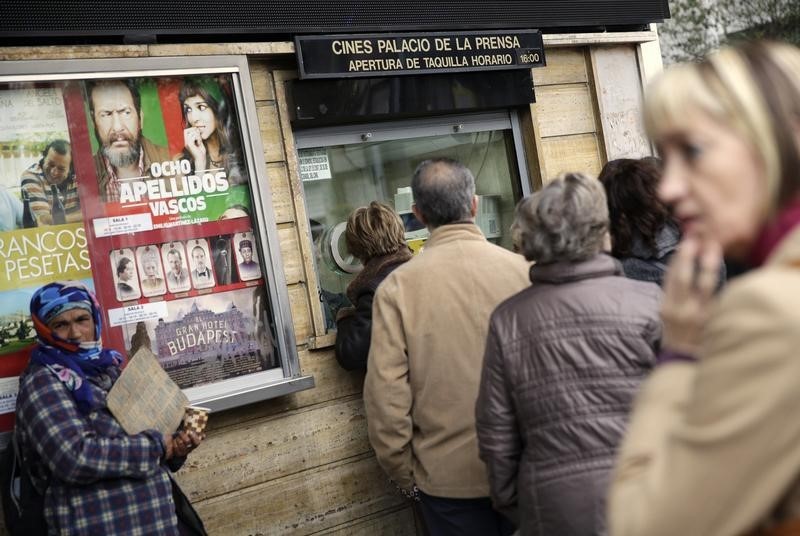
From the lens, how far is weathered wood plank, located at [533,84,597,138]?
19.6ft

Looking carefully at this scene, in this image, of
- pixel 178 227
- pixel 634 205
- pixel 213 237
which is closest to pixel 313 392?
pixel 213 237

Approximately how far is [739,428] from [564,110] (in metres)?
5.15

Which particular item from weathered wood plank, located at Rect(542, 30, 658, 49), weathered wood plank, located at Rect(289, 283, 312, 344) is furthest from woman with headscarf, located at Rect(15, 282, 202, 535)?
weathered wood plank, located at Rect(542, 30, 658, 49)

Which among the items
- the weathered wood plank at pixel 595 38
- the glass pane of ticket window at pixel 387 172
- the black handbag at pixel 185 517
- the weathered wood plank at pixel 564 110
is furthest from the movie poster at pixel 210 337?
the weathered wood plank at pixel 595 38

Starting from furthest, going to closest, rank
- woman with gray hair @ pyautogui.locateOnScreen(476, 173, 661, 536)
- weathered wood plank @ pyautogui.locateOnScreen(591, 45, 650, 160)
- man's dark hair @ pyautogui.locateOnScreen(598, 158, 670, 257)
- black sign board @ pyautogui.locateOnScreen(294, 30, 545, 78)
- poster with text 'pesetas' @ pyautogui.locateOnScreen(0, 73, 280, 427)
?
weathered wood plank @ pyautogui.locateOnScreen(591, 45, 650, 160)
black sign board @ pyautogui.locateOnScreen(294, 30, 545, 78)
poster with text 'pesetas' @ pyautogui.locateOnScreen(0, 73, 280, 427)
man's dark hair @ pyautogui.locateOnScreen(598, 158, 670, 257)
woman with gray hair @ pyautogui.locateOnScreen(476, 173, 661, 536)

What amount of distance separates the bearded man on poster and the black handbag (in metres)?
1.45

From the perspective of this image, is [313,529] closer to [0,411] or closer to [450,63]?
[0,411]

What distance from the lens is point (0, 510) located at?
4.00 meters

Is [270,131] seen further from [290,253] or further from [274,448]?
[274,448]

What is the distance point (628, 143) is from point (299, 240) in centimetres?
246

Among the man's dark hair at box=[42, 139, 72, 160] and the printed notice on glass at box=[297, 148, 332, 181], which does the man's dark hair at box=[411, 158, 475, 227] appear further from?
the man's dark hair at box=[42, 139, 72, 160]

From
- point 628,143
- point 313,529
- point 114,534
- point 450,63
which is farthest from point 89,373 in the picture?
point 628,143

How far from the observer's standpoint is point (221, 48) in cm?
476

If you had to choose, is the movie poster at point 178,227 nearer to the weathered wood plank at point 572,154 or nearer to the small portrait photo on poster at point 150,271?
the small portrait photo on poster at point 150,271
